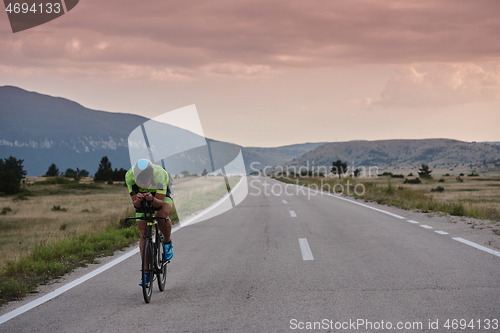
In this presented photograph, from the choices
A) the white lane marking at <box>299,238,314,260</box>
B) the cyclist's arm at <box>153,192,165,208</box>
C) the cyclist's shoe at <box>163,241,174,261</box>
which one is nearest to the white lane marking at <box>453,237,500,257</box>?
the white lane marking at <box>299,238,314,260</box>

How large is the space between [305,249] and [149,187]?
14.1 feet

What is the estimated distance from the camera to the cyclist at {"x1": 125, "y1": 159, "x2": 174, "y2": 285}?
229 inches

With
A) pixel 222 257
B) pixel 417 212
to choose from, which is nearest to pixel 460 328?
pixel 222 257

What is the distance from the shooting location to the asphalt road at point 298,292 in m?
4.76

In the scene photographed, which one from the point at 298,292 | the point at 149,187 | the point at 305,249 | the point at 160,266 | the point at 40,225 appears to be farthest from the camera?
the point at 40,225

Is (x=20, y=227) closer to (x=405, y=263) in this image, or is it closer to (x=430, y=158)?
(x=405, y=263)

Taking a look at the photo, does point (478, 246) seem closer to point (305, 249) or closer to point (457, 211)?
point (305, 249)

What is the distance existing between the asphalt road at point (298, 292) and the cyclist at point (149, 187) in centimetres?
92

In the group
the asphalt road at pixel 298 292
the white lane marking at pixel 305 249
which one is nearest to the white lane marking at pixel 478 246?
the asphalt road at pixel 298 292

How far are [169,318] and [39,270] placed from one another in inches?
154

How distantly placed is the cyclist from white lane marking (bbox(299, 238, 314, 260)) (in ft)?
10.2

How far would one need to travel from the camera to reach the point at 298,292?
5.92 meters

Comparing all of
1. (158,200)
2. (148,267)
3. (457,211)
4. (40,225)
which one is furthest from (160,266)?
(40,225)

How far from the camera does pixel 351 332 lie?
4.45 metres
